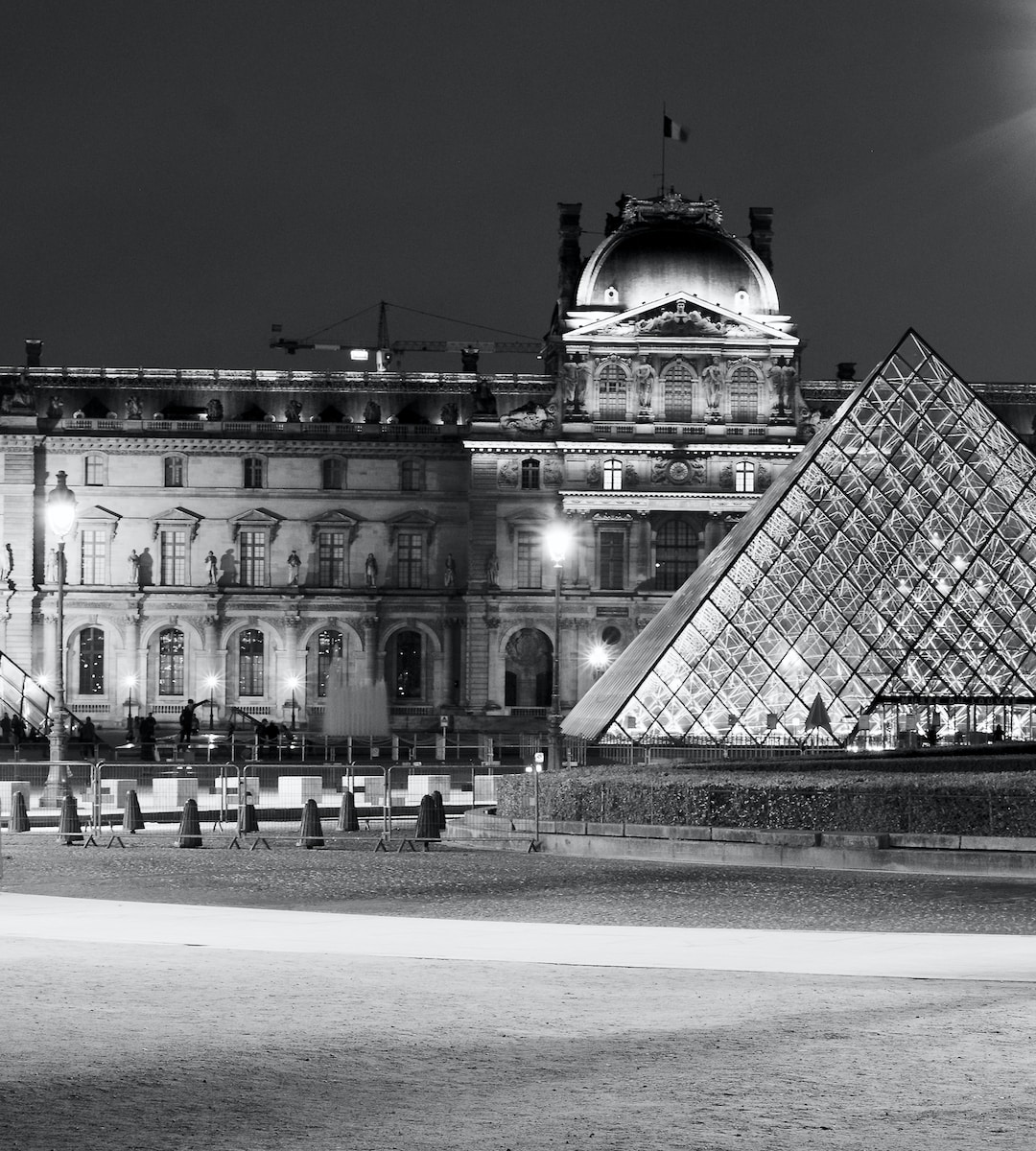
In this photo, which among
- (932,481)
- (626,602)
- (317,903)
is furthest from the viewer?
(626,602)

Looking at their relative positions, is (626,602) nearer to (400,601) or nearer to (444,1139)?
(400,601)

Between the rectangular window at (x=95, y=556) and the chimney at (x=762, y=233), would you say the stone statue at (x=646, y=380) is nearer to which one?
the chimney at (x=762, y=233)

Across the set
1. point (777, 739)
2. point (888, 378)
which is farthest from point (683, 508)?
point (777, 739)

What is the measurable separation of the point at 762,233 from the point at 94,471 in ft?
89.7

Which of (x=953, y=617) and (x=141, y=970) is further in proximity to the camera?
(x=953, y=617)

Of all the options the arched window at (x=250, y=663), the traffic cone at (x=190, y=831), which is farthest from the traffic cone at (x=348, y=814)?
the arched window at (x=250, y=663)

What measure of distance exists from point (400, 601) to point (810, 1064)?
6492 centimetres

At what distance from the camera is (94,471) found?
73750 millimetres

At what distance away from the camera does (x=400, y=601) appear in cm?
7412

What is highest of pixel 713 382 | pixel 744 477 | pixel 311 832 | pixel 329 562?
pixel 713 382

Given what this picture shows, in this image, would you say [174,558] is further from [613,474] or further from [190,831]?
[190,831]

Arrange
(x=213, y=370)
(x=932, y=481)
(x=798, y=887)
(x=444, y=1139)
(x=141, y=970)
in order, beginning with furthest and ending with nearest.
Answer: (x=213, y=370), (x=932, y=481), (x=798, y=887), (x=141, y=970), (x=444, y=1139)

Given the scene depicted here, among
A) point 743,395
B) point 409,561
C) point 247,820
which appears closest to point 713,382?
point 743,395

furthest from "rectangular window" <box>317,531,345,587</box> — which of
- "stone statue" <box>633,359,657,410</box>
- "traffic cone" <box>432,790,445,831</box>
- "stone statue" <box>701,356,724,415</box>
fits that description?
"traffic cone" <box>432,790,445,831</box>
